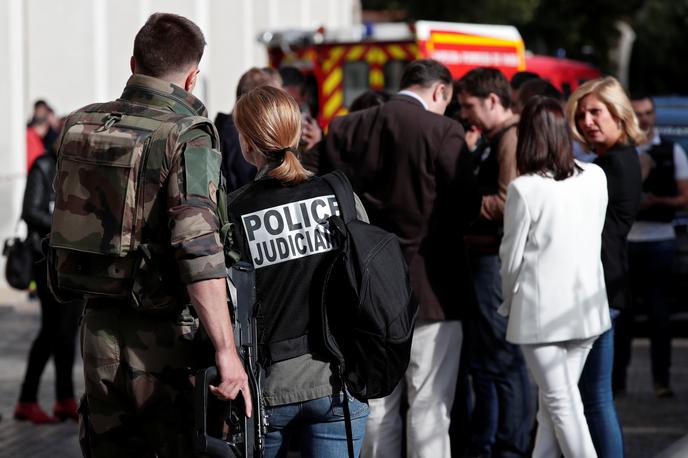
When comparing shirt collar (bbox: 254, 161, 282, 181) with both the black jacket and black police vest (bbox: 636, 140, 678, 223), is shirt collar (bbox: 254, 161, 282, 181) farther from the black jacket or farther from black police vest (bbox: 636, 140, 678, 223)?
black police vest (bbox: 636, 140, 678, 223)

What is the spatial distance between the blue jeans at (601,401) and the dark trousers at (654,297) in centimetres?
261

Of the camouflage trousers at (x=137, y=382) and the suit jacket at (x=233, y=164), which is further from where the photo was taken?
the suit jacket at (x=233, y=164)

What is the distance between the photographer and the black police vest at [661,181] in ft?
26.7

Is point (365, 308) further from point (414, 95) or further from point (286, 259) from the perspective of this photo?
point (414, 95)

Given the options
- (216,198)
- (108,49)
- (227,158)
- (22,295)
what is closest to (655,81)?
(108,49)

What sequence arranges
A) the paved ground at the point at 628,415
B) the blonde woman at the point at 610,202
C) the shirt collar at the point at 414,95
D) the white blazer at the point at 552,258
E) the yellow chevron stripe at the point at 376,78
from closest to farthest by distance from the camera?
1. the white blazer at the point at 552,258
2. the blonde woman at the point at 610,202
3. the shirt collar at the point at 414,95
4. the paved ground at the point at 628,415
5. the yellow chevron stripe at the point at 376,78

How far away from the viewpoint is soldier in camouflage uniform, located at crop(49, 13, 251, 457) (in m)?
3.65

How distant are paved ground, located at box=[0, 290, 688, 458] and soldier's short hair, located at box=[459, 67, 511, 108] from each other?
6.20ft

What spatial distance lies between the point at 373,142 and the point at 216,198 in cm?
182

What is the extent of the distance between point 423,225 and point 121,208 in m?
1.97

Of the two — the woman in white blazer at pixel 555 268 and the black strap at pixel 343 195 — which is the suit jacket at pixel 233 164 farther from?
the black strap at pixel 343 195

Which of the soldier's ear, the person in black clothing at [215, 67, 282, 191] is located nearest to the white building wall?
the person in black clothing at [215, 67, 282, 191]

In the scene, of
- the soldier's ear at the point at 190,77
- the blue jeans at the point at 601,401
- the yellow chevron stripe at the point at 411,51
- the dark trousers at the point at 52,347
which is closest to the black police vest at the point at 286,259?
the soldier's ear at the point at 190,77

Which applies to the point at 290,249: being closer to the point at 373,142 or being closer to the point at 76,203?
the point at 76,203
